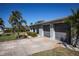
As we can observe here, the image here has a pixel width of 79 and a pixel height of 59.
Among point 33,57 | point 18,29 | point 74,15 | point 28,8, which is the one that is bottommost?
point 33,57

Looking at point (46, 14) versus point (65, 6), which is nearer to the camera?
point (65, 6)

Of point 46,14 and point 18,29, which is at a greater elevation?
point 46,14

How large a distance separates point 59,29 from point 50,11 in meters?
2.77

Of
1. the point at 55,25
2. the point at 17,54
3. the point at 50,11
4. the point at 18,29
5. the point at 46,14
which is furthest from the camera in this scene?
the point at 18,29

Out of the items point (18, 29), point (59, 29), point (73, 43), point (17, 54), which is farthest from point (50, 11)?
point (18, 29)

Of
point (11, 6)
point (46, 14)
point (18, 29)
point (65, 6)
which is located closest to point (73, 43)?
point (65, 6)

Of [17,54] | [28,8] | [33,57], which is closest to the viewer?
[33,57]

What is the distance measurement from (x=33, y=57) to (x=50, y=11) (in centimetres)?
553

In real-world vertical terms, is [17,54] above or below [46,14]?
below

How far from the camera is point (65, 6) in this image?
1094 centimetres

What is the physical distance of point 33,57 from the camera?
886cm

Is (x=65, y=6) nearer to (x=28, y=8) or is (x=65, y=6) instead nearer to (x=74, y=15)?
(x=74, y=15)

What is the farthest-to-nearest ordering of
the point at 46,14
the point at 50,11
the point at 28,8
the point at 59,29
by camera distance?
the point at 59,29 < the point at 46,14 < the point at 50,11 < the point at 28,8

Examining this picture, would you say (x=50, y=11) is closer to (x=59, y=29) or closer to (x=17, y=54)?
(x=59, y=29)
